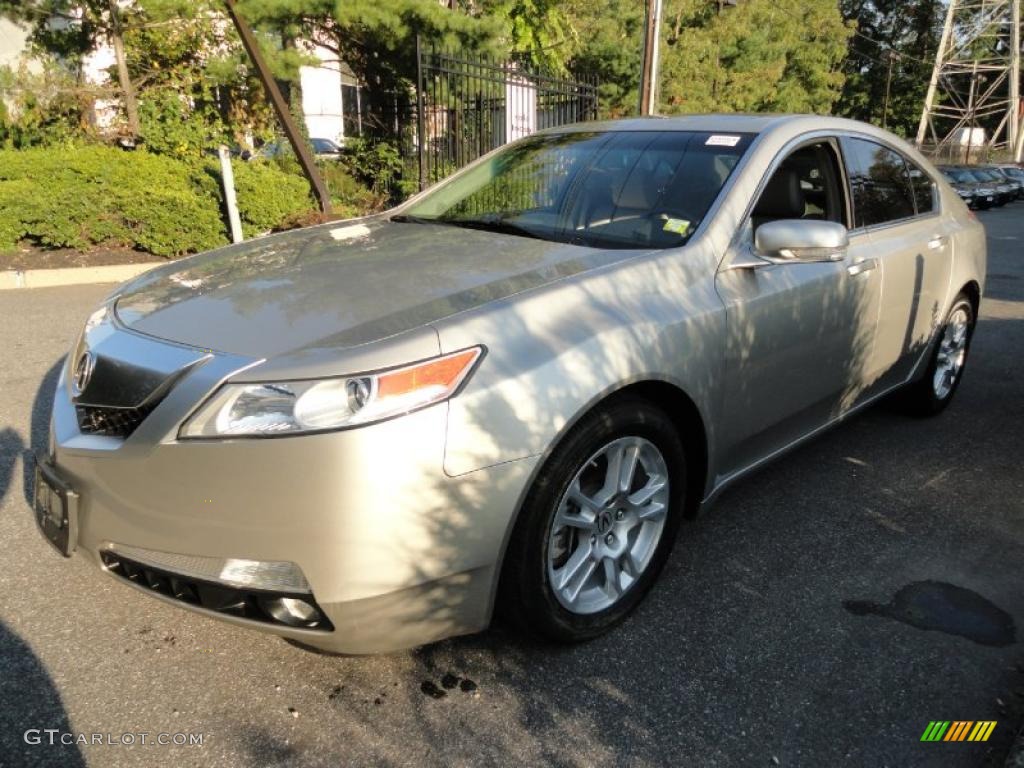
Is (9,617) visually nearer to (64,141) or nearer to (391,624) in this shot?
(391,624)

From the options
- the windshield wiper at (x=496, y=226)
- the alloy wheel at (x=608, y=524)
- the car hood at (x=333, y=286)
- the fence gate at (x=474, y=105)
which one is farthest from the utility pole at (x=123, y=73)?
the alloy wheel at (x=608, y=524)

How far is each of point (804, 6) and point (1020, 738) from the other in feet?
98.1

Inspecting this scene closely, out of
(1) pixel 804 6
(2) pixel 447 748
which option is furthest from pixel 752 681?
(1) pixel 804 6

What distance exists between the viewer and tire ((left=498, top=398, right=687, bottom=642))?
7.48 ft

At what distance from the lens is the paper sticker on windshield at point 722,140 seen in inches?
128

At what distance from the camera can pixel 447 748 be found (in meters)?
2.17

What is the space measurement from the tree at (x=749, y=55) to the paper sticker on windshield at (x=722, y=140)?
700 inches

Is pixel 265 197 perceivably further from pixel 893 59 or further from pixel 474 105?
pixel 893 59

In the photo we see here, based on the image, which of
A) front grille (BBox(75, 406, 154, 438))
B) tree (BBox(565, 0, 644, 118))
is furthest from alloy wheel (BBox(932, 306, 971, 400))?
tree (BBox(565, 0, 644, 118))

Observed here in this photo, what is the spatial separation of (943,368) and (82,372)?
446 cm

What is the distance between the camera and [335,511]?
1951 millimetres

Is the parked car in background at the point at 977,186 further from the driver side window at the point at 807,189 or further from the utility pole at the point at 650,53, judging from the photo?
the driver side window at the point at 807,189

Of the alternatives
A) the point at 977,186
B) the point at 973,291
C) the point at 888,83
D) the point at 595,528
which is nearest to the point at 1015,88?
the point at 888,83

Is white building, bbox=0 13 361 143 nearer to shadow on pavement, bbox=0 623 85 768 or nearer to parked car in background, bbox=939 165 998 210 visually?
shadow on pavement, bbox=0 623 85 768
